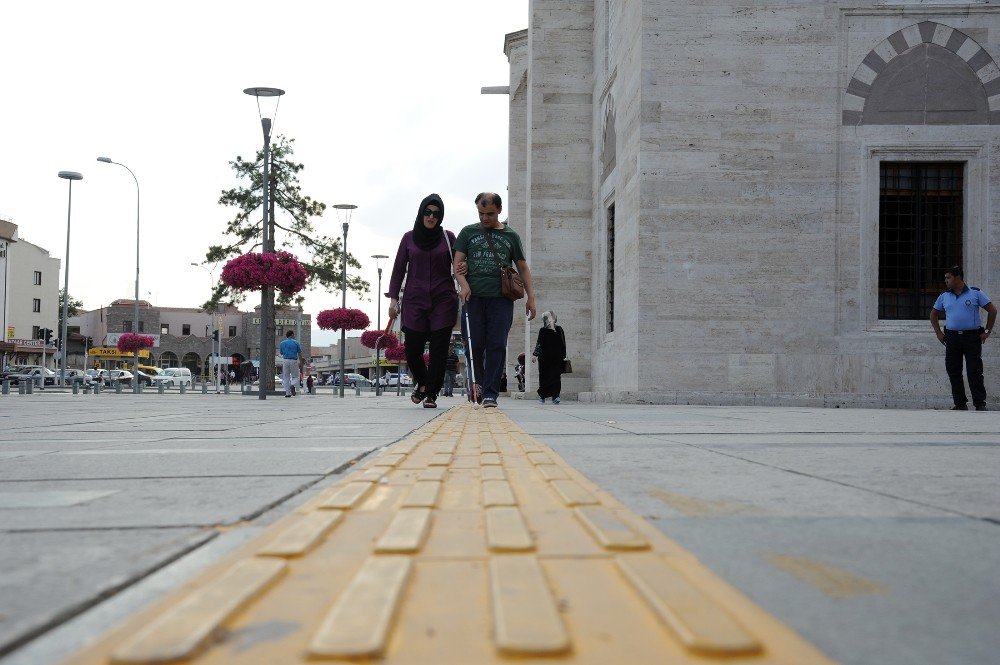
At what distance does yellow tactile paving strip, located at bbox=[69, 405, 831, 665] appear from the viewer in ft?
3.42

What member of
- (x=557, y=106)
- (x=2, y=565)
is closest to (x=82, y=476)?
(x=2, y=565)

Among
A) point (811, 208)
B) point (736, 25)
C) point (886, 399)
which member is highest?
point (736, 25)

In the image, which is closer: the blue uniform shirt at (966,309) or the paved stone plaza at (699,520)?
the paved stone plaza at (699,520)

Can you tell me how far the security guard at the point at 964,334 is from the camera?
38.1 ft

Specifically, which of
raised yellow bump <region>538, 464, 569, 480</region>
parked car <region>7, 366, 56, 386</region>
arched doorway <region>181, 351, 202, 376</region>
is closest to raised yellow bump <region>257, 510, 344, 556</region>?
raised yellow bump <region>538, 464, 569, 480</region>

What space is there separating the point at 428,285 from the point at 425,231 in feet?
1.89

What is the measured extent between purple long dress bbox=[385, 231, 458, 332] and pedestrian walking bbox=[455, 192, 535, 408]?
0.42 m

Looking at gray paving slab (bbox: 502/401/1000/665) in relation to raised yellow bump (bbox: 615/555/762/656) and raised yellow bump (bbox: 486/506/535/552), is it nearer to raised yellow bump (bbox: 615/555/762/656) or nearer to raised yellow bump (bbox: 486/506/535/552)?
raised yellow bump (bbox: 615/555/762/656)

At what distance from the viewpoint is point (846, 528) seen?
2.02 meters

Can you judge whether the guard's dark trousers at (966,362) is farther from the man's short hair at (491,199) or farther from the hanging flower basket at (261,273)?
the hanging flower basket at (261,273)

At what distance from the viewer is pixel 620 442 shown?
182 inches

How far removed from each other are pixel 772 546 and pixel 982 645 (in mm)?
654

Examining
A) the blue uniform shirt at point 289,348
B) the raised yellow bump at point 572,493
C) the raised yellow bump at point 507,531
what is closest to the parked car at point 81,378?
the blue uniform shirt at point 289,348

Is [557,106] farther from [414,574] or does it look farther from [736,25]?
[414,574]
